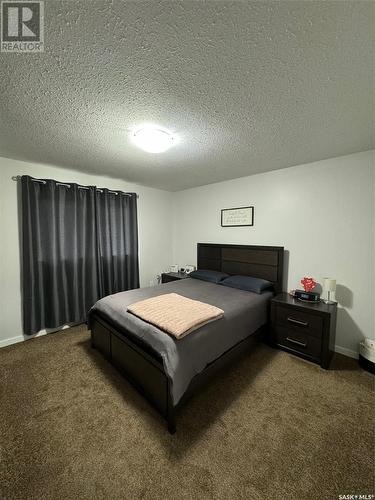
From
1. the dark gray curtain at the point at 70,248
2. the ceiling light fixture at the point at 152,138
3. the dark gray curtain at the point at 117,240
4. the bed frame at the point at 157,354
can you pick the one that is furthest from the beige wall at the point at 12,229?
the ceiling light fixture at the point at 152,138

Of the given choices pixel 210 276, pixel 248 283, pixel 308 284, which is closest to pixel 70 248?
pixel 210 276

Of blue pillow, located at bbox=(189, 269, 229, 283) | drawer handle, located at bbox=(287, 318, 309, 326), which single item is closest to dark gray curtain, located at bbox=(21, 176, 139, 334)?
blue pillow, located at bbox=(189, 269, 229, 283)

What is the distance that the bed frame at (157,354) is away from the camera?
1562 millimetres

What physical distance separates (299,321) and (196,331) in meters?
1.38

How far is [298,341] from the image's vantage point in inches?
93.1

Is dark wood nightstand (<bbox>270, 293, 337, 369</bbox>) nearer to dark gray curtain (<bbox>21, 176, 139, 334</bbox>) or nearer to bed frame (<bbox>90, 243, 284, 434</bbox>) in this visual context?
bed frame (<bbox>90, 243, 284, 434</bbox>)

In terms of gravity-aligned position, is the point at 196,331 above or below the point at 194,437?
above

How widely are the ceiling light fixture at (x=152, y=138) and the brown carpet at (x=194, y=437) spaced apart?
2347 mm

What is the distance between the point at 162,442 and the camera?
4.61ft

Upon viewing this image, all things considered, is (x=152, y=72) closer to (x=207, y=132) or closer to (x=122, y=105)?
(x=122, y=105)

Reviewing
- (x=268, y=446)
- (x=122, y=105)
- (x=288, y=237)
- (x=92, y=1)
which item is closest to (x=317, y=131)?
(x=288, y=237)

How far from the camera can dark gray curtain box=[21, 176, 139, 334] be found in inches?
104

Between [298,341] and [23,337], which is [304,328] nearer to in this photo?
[298,341]

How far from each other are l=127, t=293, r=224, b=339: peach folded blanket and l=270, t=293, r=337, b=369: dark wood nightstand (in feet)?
3.16
